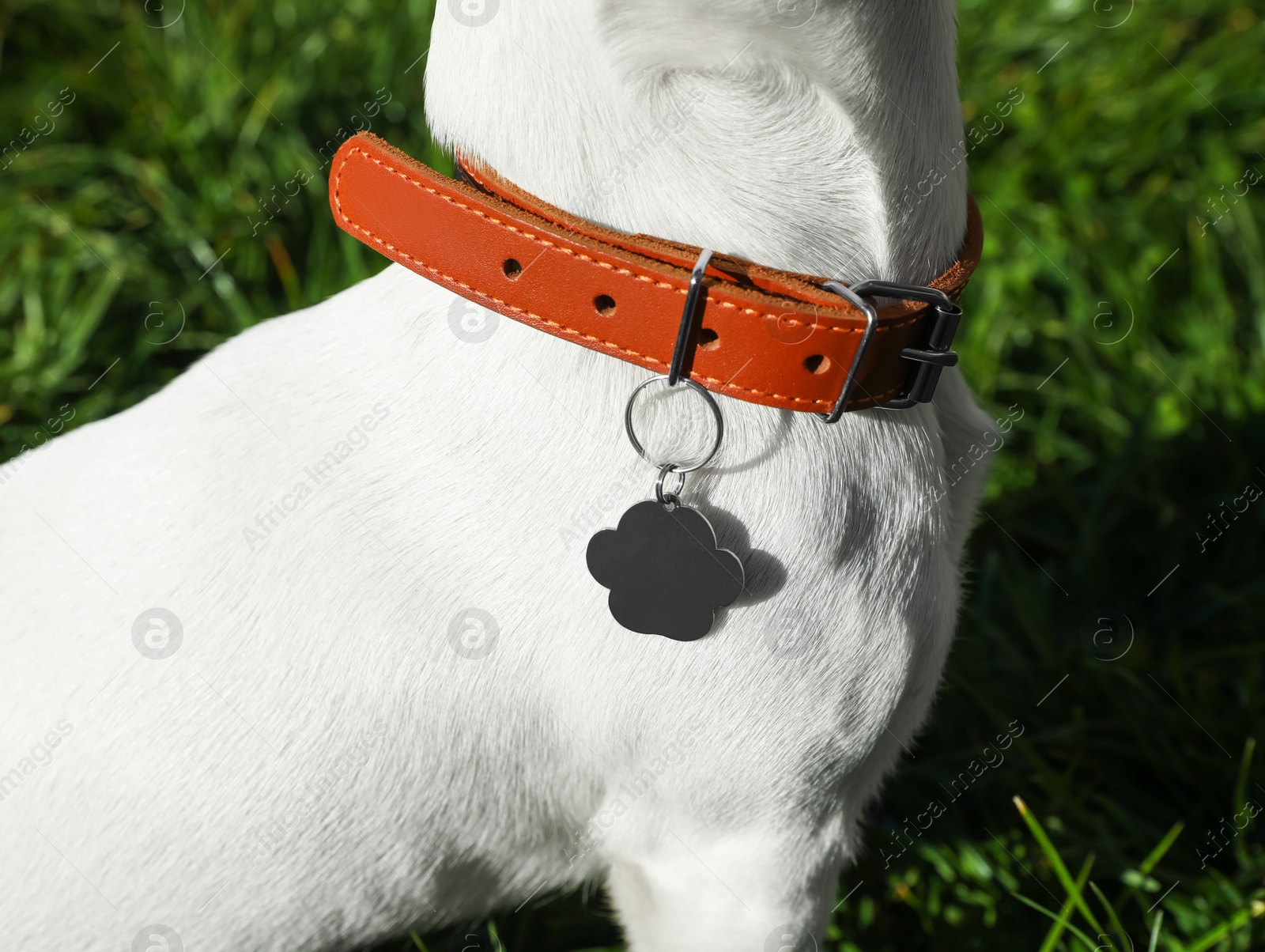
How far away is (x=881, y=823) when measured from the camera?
174 centimetres

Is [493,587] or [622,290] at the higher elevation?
[622,290]

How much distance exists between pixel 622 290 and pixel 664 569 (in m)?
0.23

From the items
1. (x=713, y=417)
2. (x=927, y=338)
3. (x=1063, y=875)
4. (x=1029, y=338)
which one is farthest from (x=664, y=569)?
(x=1029, y=338)

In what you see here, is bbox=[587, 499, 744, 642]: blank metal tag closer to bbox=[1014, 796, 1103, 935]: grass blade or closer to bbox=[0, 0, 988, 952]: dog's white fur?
bbox=[0, 0, 988, 952]: dog's white fur

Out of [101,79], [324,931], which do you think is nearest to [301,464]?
[324,931]

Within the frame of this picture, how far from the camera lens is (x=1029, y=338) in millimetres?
2418

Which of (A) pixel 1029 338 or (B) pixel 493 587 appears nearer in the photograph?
(B) pixel 493 587

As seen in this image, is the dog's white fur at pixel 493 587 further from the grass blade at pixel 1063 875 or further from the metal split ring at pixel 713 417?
the grass blade at pixel 1063 875

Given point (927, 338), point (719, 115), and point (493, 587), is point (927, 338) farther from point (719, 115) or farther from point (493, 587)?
point (493, 587)

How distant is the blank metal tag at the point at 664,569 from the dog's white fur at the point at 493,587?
0.09ft

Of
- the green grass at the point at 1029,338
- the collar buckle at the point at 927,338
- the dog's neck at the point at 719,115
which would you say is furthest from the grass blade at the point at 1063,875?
the dog's neck at the point at 719,115

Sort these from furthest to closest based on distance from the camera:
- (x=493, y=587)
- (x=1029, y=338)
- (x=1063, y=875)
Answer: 1. (x=1029, y=338)
2. (x=1063, y=875)
3. (x=493, y=587)

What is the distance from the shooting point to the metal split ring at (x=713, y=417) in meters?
0.85

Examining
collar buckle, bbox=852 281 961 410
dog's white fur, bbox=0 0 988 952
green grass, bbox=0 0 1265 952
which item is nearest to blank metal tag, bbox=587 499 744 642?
dog's white fur, bbox=0 0 988 952
